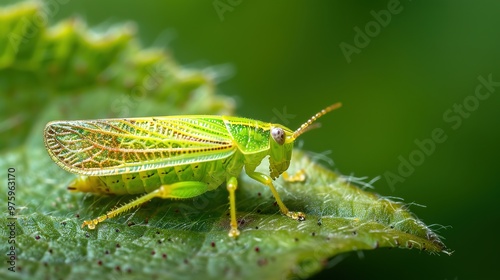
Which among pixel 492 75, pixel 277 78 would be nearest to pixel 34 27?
pixel 277 78

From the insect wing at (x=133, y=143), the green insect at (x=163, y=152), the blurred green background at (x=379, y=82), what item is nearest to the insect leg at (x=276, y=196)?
the green insect at (x=163, y=152)

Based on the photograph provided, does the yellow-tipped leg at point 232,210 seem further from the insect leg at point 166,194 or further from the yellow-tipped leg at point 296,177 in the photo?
the yellow-tipped leg at point 296,177

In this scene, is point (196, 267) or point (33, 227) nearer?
point (196, 267)

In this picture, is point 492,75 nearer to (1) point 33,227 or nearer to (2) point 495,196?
(2) point 495,196

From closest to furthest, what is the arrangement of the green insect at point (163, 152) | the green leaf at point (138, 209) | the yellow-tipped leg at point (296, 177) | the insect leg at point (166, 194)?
the green leaf at point (138, 209)
the insect leg at point (166, 194)
the green insect at point (163, 152)
the yellow-tipped leg at point (296, 177)

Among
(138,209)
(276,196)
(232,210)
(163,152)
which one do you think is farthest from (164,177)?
(276,196)
